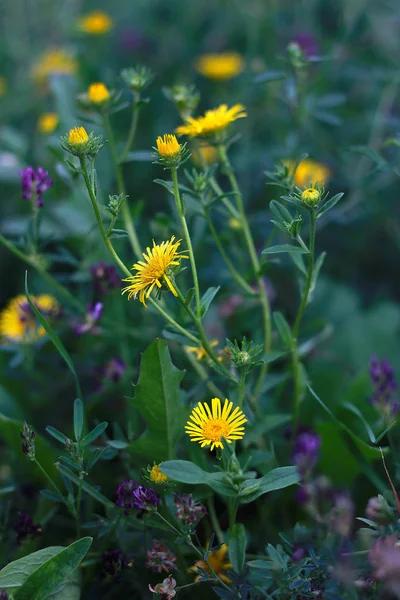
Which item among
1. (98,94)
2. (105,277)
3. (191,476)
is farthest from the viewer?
(105,277)

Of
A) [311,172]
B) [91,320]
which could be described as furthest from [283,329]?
[311,172]

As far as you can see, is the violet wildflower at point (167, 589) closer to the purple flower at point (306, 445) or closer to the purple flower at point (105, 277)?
the purple flower at point (306, 445)

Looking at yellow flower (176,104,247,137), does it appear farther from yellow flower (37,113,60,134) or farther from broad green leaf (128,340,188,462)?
yellow flower (37,113,60,134)

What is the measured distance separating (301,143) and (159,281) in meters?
0.93

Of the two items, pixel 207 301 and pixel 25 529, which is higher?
pixel 207 301

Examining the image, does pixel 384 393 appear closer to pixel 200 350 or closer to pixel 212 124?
pixel 200 350

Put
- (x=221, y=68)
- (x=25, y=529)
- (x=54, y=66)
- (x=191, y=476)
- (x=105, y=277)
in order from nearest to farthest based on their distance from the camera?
1. (x=191, y=476)
2. (x=25, y=529)
3. (x=105, y=277)
4. (x=221, y=68)
5. (x=54, y=66)

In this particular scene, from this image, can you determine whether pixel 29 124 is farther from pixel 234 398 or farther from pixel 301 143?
pixel 234 398

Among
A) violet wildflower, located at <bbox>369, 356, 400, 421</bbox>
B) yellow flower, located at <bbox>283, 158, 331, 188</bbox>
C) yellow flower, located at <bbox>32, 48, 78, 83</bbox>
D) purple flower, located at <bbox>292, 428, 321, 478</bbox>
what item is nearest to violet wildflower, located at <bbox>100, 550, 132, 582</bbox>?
purple flower, located at <bbox>292, 428, 321, 478</bbox>

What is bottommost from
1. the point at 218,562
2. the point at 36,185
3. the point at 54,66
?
the point at 218,562

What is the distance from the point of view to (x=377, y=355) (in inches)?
51.4

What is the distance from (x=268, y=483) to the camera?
77 centimetres

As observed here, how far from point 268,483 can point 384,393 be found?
0.27 m

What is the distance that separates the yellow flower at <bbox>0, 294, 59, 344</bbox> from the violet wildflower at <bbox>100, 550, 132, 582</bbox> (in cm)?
43
